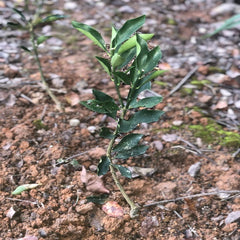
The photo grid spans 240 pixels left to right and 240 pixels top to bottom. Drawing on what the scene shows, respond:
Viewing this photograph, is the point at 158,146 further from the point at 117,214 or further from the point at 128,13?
the point at 128,13

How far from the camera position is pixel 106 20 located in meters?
2.74

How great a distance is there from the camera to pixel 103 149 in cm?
152

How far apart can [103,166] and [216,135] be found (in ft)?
2.49

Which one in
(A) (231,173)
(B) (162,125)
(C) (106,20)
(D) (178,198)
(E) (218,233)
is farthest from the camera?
(C) (106,20)

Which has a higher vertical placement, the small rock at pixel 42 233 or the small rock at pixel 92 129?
the small rock at pixel 42 233

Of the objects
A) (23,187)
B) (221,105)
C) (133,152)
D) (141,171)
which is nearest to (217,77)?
(221,105)

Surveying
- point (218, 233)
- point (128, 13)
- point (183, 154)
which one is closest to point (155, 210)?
point (218, 233)

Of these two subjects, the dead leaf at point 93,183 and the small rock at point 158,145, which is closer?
the dead leaf at point 93,183

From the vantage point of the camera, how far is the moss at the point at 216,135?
1.64 m

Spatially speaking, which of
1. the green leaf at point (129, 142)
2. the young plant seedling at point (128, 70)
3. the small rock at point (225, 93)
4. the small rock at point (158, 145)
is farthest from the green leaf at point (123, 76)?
the small rock at point (225, 93)

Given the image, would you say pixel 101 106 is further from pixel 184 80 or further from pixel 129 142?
pixel 184 80

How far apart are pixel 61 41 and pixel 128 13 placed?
774 mm

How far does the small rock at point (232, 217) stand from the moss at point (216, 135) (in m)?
0.41

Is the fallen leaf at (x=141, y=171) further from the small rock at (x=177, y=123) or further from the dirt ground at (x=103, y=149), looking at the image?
the small rock at (x=177, y=123)
